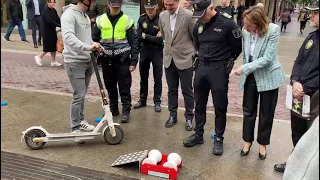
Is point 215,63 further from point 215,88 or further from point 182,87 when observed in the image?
point 182,87

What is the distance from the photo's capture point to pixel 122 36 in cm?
502

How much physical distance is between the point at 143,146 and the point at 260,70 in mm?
1688

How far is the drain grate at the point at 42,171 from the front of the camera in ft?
12.0

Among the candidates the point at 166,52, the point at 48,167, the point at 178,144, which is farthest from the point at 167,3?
the point at 48,167

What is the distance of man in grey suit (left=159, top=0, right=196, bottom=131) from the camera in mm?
5012

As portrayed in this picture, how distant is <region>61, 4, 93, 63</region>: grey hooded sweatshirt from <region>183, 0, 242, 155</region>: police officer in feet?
4.26

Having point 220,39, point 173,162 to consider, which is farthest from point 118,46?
point 173,162

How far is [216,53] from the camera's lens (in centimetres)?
420

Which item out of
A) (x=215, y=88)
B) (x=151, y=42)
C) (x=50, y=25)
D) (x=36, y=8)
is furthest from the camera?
(x=36, y=8)

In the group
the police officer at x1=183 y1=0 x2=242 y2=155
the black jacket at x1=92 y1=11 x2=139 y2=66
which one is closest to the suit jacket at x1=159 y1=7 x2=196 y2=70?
the black jacket at x1=92 y1=11 x2=139 y2=66

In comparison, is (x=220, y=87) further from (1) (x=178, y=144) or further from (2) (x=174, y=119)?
(2) (x=174, y=119)

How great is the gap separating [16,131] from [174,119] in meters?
Result: 2.18

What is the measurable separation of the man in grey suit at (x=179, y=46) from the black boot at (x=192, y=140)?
53cm

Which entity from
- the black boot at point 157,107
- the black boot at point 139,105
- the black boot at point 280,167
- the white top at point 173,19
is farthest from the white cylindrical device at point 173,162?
the black boot at point 139,105
